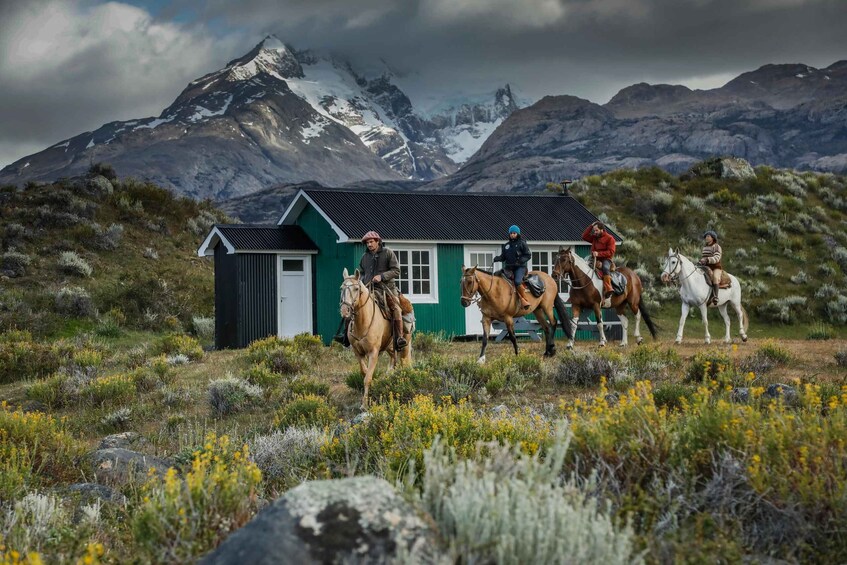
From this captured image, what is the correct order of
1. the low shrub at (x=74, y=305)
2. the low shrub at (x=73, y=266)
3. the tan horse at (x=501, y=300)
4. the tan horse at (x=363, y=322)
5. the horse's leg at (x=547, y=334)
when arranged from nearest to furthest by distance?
the tan horse at (x=363, y=322), the tan horse at (x=501, y=300), the horse's leg at (x=547, y=334), the low shrub at (x=74, y=305), the low shrub at (x=73, y=266)

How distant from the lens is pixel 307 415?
10891 mm

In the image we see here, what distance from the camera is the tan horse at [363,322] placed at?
39.0 feet

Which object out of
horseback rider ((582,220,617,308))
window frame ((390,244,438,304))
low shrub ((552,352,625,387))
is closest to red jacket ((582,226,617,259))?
horseback rider ((582,220,617,308))

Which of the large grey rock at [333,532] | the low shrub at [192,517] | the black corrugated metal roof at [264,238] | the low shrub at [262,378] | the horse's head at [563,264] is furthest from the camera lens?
the black corrugated metal roof at [264,238]

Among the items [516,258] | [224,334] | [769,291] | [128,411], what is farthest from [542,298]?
[769,291]

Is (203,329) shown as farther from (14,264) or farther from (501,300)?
(501,300)

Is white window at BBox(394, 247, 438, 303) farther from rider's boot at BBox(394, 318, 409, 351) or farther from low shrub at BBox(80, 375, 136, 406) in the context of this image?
low shrub at BBox(80, 375, 136, 406)

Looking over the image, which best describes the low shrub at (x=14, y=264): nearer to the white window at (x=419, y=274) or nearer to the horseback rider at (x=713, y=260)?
the white window at (x=419, y=274)

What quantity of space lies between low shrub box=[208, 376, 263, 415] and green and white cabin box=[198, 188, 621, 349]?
8964mm

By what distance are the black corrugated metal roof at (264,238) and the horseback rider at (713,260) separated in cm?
1116

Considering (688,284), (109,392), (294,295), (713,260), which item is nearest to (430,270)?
(294,295)

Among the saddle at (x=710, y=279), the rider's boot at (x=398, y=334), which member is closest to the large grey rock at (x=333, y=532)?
the rider's boot at (x=398, y=334)

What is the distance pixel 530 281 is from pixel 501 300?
101 centimetres

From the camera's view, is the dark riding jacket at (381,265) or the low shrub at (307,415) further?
the dark riding jacket at (381,265)
